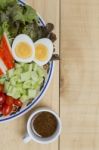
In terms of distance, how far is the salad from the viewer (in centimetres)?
108

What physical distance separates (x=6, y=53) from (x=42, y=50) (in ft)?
0.29

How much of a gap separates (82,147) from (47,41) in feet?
0.97

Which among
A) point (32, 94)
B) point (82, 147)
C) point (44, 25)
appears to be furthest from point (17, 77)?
point (82, 147)

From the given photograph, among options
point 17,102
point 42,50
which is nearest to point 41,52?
point 42,50

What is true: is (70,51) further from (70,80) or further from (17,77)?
(17,77)

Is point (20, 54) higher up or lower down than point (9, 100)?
higher up

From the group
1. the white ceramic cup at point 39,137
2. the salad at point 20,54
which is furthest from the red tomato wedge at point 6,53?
the white ceramic cup at point 39,137

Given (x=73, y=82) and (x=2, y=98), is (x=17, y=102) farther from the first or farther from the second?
(x=73, y=82)

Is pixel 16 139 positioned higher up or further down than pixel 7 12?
further down

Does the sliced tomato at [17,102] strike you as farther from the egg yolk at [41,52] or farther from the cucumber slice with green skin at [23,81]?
the egg yolk at [41,52]

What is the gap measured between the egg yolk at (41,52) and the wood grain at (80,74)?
0.32 ft

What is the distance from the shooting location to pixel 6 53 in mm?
1084

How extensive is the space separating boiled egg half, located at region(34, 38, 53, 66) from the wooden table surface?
8 centimetres

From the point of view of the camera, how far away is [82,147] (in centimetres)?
116
